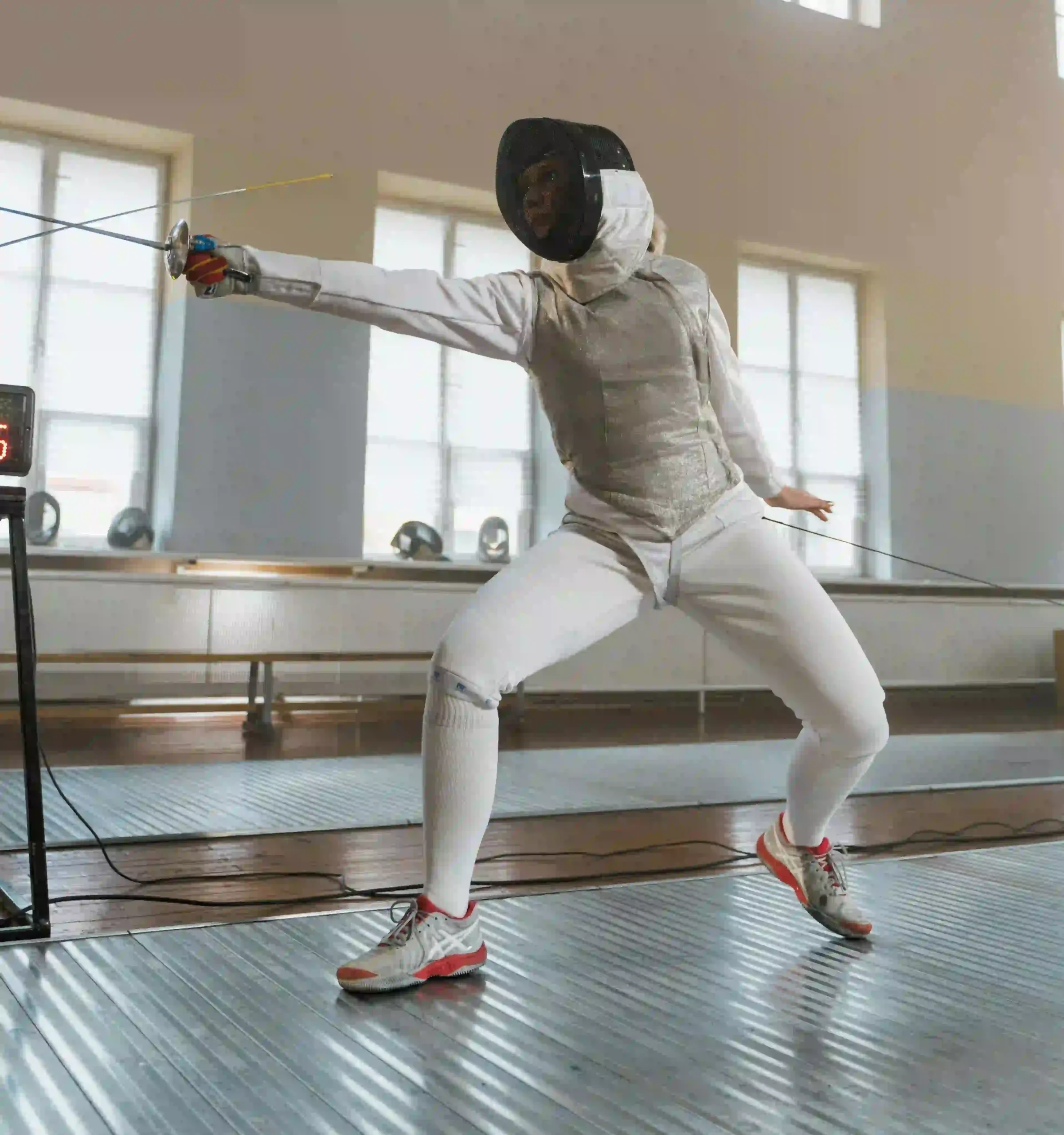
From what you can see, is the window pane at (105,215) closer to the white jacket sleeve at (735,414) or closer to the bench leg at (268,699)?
the bench leg at (268,699)

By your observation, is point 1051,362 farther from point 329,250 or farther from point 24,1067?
point 24,1067

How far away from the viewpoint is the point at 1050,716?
6285 mm

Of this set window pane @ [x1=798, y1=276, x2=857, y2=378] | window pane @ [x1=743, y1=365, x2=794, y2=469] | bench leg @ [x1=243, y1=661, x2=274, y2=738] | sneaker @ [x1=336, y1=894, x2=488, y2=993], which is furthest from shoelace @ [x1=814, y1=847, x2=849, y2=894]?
window pane @ [x1=798, y1=276, x2=857, y2=378]

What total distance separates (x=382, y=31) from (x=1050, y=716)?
509 centimetres

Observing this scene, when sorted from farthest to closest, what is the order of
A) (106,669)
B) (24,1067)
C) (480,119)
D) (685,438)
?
(480,119), (106,669), (685,438), (24,1067)

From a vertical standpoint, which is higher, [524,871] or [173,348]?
[173,348]

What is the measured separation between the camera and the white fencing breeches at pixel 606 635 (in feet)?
4.94

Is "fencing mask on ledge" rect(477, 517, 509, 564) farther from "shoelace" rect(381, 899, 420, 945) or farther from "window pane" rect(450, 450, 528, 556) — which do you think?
"shoelace" rect(381, 899, 420, 945)

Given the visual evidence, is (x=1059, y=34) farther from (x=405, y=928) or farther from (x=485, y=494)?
(x=405, y=928)

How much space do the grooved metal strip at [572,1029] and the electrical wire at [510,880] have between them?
16cm

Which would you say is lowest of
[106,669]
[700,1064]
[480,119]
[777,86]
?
[700,1064]

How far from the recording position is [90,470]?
5473 millimetres

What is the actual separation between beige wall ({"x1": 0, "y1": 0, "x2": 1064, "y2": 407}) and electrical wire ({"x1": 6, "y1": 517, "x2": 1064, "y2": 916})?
12.6ft

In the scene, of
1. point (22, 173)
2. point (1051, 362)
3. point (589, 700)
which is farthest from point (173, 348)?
point (1051, 362)
